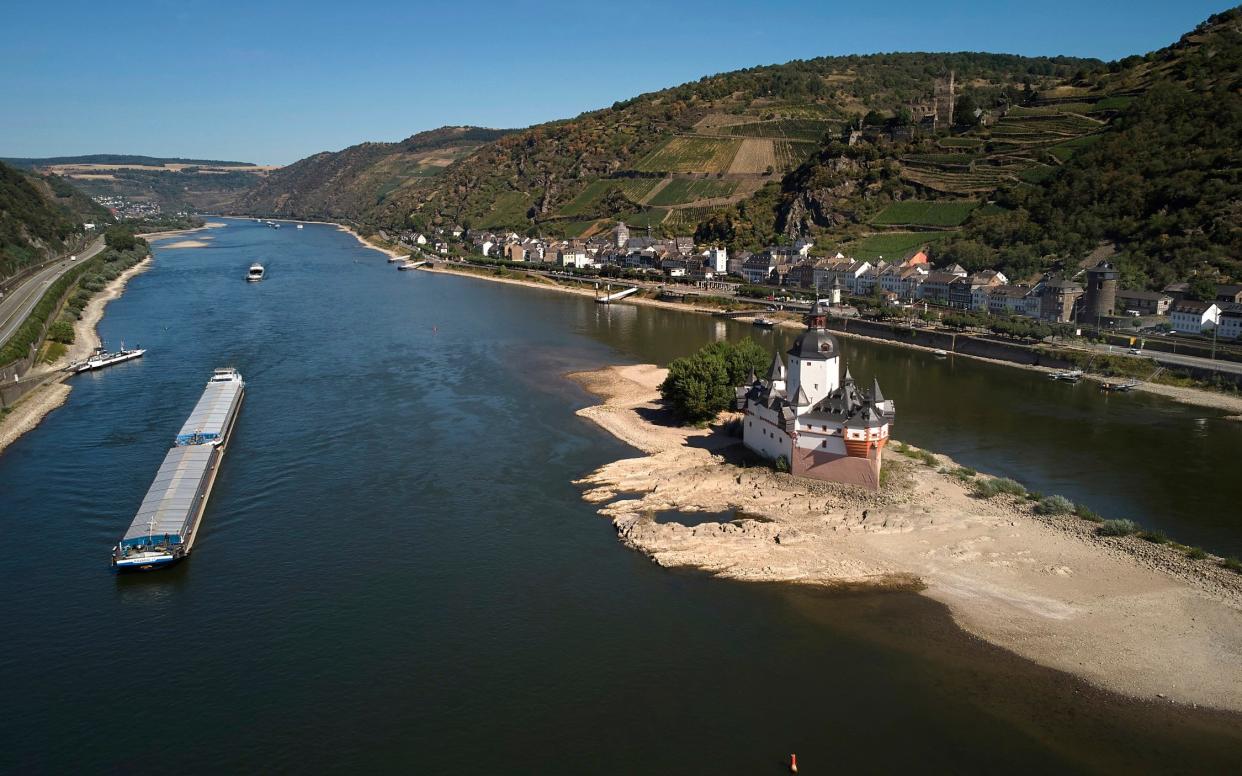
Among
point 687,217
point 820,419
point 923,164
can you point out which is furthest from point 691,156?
point 820,419

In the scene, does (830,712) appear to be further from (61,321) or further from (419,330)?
(61,321)

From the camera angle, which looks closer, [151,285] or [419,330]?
[419,330]

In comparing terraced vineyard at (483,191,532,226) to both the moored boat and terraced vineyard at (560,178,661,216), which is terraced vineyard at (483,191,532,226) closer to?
terraced vineyard at (560,178,661,216)

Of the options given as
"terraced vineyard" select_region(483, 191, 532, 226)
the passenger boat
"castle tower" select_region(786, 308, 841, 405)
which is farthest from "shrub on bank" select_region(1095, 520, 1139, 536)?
"terraced vineyard" select_region(483, 191, 532, 226)

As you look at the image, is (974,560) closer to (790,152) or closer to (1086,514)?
(1086,514)

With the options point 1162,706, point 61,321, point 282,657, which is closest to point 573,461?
point 282,657
